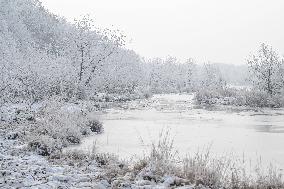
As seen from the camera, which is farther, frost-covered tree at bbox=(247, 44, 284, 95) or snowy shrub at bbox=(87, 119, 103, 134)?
frost-covered tree at bbox=(247, 44, 284, 95)

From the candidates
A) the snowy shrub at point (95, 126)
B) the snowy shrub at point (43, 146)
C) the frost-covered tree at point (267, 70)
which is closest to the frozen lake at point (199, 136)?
the snowy shrub at point (95, 126)

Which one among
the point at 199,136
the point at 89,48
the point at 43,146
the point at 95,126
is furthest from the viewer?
the point at 89,48

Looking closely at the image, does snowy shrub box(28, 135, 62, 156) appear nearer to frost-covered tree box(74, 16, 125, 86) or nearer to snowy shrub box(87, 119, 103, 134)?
snowy shrub box(87, 119, 103, 134)

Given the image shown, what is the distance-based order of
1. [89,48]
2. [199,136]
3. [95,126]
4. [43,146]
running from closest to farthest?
[43,146]
[199,136]
[95,126]
[89,48]

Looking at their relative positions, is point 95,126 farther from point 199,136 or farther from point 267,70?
point 267,70

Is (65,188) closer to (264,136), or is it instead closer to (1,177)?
(1,177)

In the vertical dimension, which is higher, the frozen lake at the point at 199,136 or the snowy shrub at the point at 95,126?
the snowy shrub at the point at 95,126

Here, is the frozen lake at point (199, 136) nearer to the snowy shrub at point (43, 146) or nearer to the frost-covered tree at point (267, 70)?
the snowy shrub at point (43, 146)

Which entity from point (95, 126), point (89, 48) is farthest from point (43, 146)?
point (89, 48)

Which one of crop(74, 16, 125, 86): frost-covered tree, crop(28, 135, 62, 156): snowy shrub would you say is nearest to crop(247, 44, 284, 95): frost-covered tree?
crop(74, 16, 125, 86): frost-covered tree

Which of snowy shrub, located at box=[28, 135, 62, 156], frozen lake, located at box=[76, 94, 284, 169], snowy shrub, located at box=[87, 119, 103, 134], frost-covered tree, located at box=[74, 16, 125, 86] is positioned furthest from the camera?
frost-covered tree, located at box=[74, 16, 125, 86]

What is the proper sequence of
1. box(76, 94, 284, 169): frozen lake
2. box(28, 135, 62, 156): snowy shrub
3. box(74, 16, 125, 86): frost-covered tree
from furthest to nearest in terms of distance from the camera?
1. box(74, 16, 125, 86): frost-covered tree
2. box(76, 94, 284, 169): frozen lake
3. box(28, 135, 62, 156): snowy shrub

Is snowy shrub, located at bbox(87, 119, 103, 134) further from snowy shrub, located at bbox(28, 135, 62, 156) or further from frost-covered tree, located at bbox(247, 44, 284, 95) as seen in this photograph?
frost-covered tree, located at bbox(247, 44, 284, 95)

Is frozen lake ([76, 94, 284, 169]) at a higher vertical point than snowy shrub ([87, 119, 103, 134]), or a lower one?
lower
